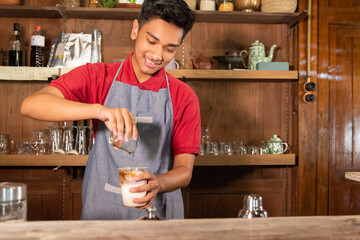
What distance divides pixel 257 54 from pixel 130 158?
1709 millimetres

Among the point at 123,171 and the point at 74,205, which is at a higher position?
the point at 123,171

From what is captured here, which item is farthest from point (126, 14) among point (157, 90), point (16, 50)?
point (157, 90)

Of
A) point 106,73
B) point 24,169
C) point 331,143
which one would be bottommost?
point 24,169

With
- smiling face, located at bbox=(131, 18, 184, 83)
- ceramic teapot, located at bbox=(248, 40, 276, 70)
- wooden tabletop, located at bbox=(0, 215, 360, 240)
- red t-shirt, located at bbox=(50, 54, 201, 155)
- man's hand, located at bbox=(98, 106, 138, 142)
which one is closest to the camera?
wooden tabletop, located at bbox=(0, 215, 360, 240)

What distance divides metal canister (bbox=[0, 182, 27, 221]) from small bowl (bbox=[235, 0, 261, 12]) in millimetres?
2610

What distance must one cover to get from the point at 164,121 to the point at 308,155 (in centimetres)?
184

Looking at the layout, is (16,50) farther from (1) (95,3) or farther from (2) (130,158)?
(2) (130,158)

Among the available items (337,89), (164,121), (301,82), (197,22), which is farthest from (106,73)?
(337,89)

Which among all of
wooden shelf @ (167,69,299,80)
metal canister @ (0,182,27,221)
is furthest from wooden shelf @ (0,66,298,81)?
metal canister @ (0,182,27,221)

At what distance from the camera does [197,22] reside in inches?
125

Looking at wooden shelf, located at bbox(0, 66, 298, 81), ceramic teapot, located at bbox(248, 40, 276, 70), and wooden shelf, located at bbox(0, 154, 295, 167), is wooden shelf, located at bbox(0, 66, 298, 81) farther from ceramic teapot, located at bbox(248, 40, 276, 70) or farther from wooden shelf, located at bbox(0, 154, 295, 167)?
wooden shelf, located at bbox(0, 154, 295, 167)

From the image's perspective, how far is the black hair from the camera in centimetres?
155

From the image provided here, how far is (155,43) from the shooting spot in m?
1.55

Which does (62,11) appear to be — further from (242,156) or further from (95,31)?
(242,156)
